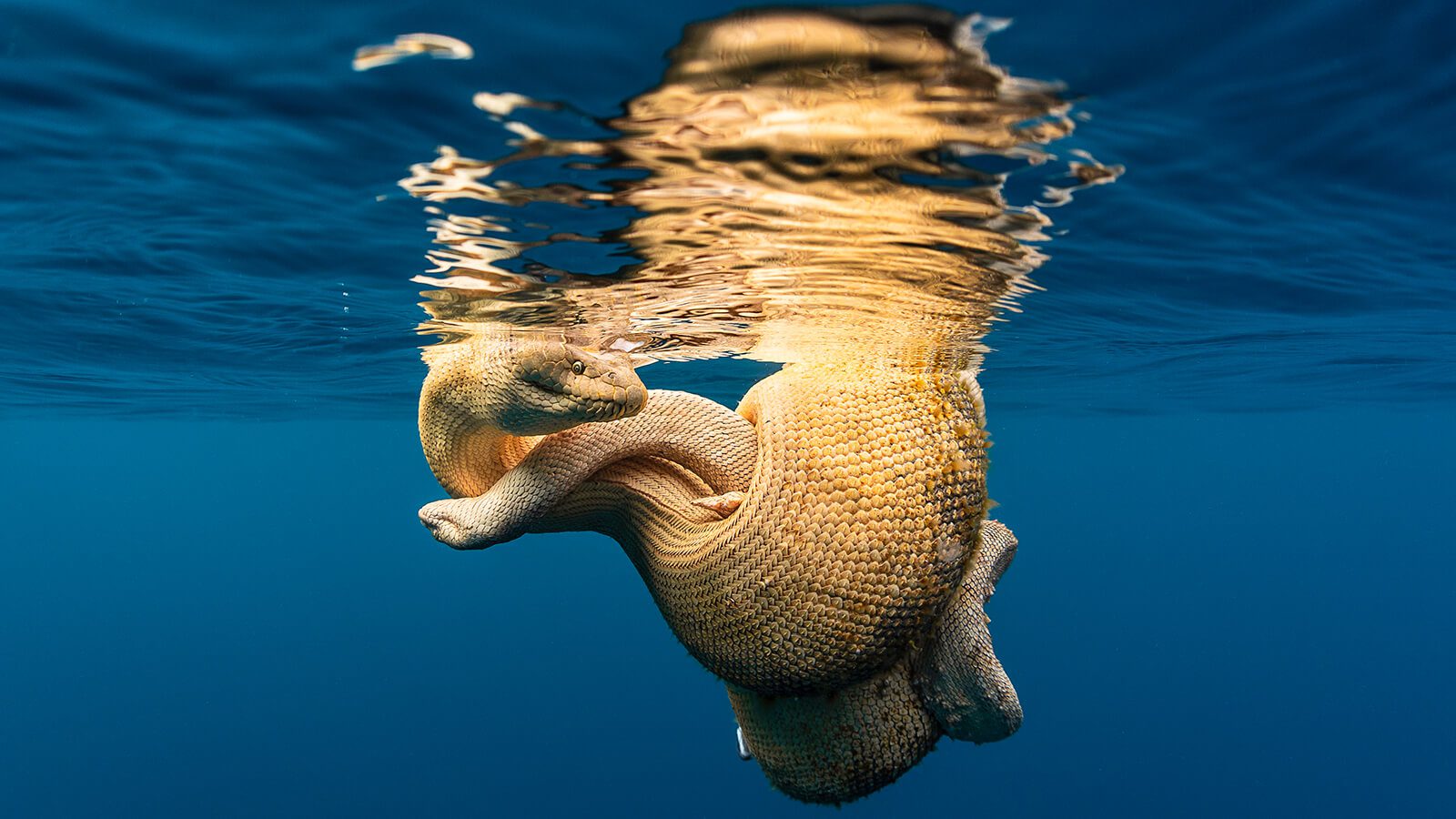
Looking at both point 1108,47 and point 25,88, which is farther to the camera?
point 25,88

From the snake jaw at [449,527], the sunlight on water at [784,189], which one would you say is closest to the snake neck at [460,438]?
the snake jaw at [449,527]

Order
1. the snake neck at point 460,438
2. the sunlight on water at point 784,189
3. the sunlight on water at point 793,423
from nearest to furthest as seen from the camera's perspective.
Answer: the sunlight on water at point 784,189, the sunlight on water at point 793,423, the snake neck at point 460,438

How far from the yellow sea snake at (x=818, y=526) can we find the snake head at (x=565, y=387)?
0.03 metres

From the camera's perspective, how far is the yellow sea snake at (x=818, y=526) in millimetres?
3699

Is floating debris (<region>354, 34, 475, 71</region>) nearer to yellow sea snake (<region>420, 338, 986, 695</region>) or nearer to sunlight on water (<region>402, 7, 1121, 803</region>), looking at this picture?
sunlight on water (<region>402, 7, 1121, 803</region>)

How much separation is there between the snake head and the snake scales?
0.04ft

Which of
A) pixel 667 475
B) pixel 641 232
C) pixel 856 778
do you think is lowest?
pixel 856 778

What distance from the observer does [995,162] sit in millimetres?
4711

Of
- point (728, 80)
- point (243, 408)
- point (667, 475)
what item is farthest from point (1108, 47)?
point (243, 408)

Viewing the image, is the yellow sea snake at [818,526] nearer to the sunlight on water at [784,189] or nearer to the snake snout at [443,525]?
the snake snout at [443,525]

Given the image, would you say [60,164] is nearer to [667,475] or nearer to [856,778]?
[667,475]

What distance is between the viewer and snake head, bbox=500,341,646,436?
402 cm

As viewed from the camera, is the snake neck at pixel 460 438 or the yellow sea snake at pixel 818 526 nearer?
the yellow sea snake at pixel 818 526

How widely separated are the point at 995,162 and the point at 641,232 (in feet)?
7.99
